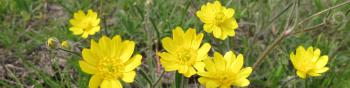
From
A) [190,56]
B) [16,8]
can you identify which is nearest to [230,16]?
[190,56]

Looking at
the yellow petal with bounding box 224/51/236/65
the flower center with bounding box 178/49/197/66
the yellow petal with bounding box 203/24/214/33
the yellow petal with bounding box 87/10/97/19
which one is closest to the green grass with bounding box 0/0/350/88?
the yellow petal with bounding box 87/10/97/19

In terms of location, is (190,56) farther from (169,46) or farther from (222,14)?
(222,14)

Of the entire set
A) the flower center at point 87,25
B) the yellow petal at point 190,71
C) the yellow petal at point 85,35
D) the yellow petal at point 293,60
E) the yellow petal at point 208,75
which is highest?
the flower center at point 87,25

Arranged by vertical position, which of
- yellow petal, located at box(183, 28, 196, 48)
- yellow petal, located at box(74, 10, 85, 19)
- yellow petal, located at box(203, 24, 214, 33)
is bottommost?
yellow petal, located at box(183, 28, 196, 48)

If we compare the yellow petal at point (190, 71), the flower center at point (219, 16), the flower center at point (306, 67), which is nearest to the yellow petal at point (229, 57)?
the yellow petal at point (190, 71)

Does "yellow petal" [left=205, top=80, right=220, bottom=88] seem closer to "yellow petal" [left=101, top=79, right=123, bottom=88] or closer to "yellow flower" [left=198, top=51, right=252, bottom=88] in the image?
"yellow flower" [left=198, top=51, right=252, bottom=88]

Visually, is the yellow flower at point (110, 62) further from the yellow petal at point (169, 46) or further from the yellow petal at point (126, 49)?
the yellow petal at point (169, 46)
